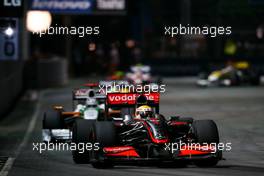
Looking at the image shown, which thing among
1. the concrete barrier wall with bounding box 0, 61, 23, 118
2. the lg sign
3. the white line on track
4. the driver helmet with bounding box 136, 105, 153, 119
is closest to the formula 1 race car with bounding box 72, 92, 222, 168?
the driver helmet with bounding box 136, 105, 153, 119

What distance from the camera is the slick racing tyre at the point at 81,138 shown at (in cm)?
1509

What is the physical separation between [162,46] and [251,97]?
29.8 m

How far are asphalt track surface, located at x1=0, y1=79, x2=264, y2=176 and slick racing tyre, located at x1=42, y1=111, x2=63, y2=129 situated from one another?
58 cm

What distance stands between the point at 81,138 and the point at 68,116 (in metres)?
4.54

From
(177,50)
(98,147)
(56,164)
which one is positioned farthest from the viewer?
(177,50)

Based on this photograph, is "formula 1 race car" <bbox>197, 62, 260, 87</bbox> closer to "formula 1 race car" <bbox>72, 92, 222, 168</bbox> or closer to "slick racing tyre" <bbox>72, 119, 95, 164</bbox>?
"formula 1 race car" <bbox>72, 92, 222, 168</bbox>

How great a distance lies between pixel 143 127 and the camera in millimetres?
14906

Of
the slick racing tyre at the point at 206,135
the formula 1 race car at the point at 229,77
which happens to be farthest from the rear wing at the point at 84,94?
the formula 1 race car at the point at 229,77

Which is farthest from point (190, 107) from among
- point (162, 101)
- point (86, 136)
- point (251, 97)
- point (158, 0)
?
point (158, 0)

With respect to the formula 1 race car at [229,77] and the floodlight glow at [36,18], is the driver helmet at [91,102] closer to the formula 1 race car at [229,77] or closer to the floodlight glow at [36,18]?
the formula 1 race car at [229,77]

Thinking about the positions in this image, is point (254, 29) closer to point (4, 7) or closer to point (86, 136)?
point (4, 7)

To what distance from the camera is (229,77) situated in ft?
143

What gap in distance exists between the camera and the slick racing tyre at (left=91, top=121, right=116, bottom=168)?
46.6 feet

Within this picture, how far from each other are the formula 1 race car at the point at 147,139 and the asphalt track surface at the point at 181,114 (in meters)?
0.19
